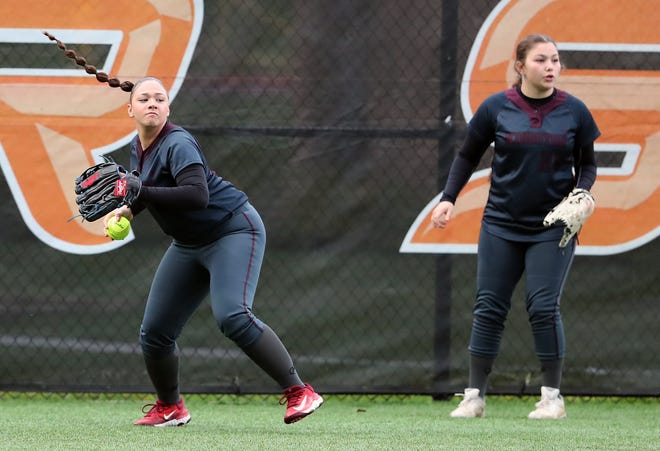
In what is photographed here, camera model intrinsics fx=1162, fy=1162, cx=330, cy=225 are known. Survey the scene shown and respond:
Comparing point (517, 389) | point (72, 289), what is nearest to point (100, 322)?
point (72, 289)

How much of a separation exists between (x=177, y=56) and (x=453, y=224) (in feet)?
6.06

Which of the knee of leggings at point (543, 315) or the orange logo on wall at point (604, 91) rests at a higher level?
the orange logo on wall at point (604, 91)

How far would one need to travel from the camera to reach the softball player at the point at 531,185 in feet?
18.1

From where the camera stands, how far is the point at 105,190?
472cm

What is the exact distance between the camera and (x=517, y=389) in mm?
6723

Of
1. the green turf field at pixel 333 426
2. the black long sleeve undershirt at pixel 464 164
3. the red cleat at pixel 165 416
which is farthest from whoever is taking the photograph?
the black long sleeve undershirt at pixel 464 164

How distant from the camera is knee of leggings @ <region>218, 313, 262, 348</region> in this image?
4730 millimetres

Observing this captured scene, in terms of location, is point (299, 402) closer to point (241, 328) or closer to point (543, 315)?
point (241, 328)

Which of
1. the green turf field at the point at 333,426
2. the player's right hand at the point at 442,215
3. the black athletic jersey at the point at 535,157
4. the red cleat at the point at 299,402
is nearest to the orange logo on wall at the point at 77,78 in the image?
the green turf field at the point at 333,426

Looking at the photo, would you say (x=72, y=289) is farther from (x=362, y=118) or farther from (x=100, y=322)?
(x=362, y=118)

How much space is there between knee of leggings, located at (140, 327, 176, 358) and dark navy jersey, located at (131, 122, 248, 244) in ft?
1.44

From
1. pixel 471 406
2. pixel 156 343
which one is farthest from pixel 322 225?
pixel 156 343

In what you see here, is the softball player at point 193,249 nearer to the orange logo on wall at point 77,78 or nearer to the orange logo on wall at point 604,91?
the orange logo on wall at point 77,78

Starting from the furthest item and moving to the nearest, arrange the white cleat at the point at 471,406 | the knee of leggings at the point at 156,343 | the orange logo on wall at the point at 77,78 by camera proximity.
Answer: the orange logo on wall at the point at 77,78 < the white cleat at the point at 471,406 < the knee of leggings at the point at 156,343
